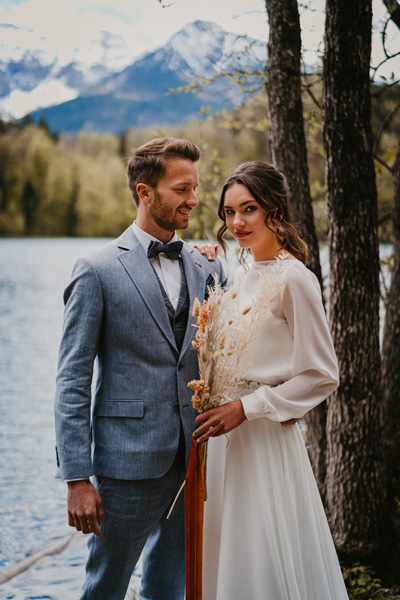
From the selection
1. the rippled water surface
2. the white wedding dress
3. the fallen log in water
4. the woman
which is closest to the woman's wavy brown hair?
the woman

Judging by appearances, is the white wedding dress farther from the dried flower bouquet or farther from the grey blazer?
the grey blazer

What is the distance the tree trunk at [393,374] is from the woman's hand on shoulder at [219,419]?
84.4 inches

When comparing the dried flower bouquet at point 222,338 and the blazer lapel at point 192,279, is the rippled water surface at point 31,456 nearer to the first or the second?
the blazer lapel at point 192,279

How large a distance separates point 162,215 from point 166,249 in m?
0.13

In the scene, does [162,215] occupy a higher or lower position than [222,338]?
higher

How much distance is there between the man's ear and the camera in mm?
2094

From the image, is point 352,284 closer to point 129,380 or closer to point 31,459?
point 129,380

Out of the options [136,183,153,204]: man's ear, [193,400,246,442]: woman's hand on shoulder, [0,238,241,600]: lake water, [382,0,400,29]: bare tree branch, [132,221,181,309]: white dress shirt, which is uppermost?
[382,0,400,29]: bare tree branch

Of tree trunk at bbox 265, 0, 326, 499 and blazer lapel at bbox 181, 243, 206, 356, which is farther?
tree trunk at bbox 265, 0, 326, 499

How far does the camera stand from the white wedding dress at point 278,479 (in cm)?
183

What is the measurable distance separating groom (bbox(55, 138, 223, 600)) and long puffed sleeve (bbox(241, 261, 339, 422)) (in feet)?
1.27

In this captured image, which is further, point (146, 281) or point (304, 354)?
point (146, 281)

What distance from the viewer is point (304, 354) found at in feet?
6.06

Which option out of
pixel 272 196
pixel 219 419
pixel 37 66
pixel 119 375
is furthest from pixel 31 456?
pixel 37 66
